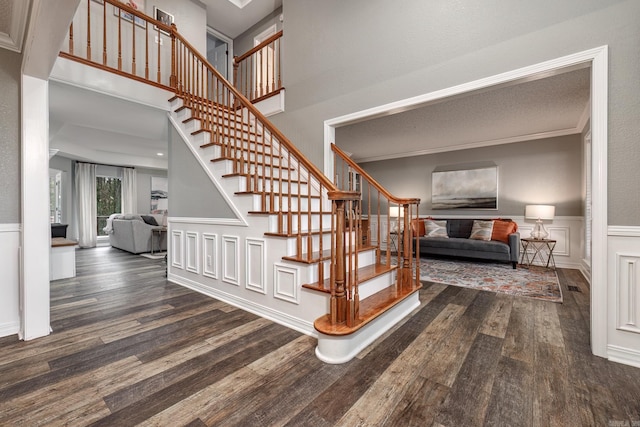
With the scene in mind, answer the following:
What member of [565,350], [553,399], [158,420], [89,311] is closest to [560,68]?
[565,350]

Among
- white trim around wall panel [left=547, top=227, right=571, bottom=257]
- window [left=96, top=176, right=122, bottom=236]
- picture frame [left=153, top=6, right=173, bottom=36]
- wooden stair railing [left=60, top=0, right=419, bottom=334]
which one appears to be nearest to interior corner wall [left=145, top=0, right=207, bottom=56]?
picture frame [left=153, top=6, right=173, bottom=36]

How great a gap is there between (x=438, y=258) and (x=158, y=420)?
5492mm

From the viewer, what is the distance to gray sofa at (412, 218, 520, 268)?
15.6 ft

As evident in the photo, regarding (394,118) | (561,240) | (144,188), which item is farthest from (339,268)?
(144,188)

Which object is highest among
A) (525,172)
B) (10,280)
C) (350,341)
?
(525,172)

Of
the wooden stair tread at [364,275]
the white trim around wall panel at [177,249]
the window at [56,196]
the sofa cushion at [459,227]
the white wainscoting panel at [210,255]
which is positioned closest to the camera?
the wooden stair tread at [364,275]

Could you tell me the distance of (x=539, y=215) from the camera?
15.9 feet

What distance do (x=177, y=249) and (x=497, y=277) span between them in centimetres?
463

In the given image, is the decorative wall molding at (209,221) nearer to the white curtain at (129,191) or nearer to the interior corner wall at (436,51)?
the interior corner wall at (436,51)

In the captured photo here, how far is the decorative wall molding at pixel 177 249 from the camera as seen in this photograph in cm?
363

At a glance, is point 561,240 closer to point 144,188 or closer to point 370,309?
point 370,309

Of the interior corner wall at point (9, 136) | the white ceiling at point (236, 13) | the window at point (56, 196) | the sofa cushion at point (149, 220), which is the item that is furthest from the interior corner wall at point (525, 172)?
the window at point (56, 196)

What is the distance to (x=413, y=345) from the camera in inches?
80.7

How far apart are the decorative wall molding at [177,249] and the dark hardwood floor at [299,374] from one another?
994mm
